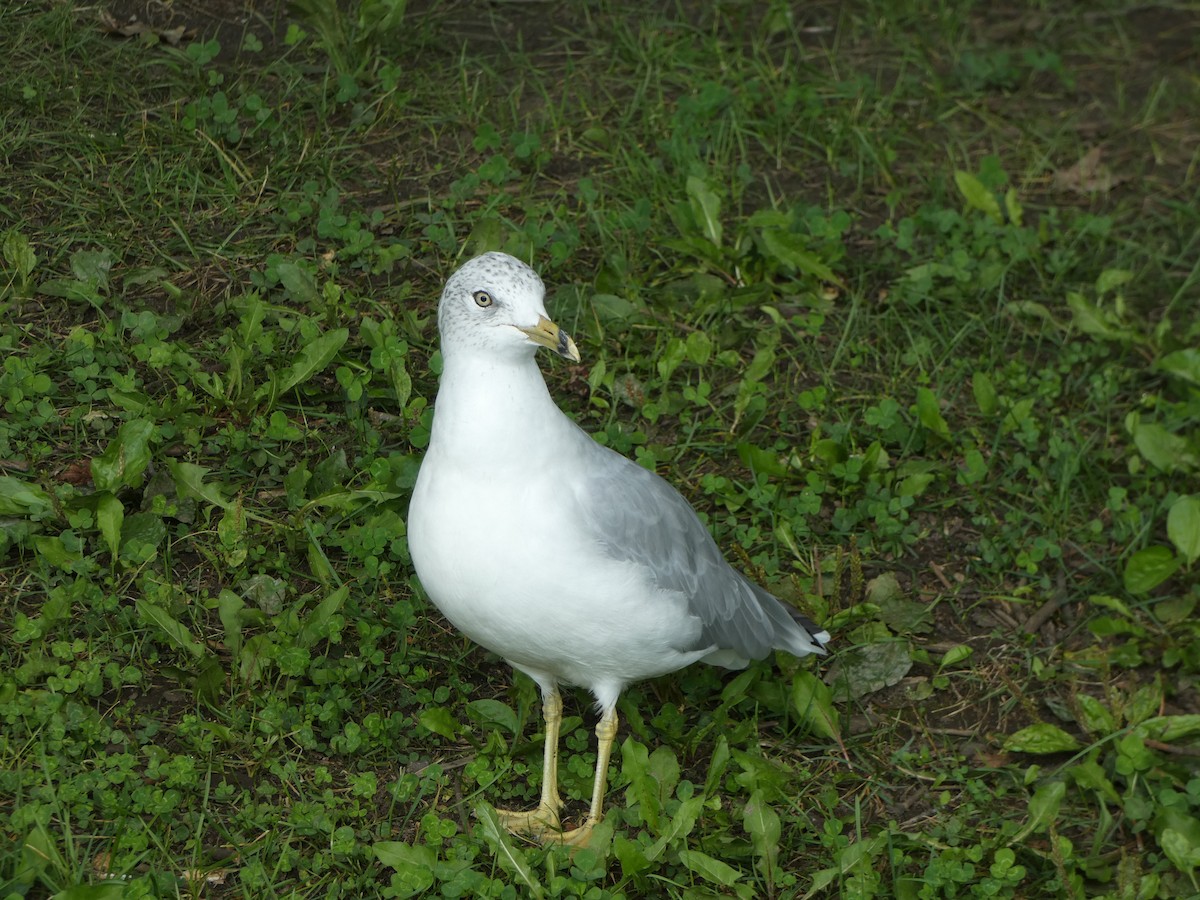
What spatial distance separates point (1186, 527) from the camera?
5.14m

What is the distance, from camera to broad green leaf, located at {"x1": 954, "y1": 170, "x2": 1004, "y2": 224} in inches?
248

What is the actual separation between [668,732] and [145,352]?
2.25m

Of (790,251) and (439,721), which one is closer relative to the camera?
(439,721)

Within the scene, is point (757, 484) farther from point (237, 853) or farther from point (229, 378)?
point (237, 853)

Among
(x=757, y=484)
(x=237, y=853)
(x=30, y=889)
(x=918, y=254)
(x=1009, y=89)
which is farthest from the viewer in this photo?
(x=1009, y=89)

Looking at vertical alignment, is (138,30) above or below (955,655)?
above

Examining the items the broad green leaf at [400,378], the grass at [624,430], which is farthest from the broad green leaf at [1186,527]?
the broad green leaf at [400,378]

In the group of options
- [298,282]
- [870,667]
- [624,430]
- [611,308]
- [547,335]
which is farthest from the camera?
[611,308]

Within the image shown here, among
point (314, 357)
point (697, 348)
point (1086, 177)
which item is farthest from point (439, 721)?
point (1086, 177)

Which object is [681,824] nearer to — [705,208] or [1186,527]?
[1186,527]

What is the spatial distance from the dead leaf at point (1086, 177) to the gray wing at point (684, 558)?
10.7ft

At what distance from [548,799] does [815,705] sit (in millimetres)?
938

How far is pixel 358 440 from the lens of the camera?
4.99 meters

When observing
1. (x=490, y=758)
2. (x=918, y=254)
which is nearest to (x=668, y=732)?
(x=490, y=758)
